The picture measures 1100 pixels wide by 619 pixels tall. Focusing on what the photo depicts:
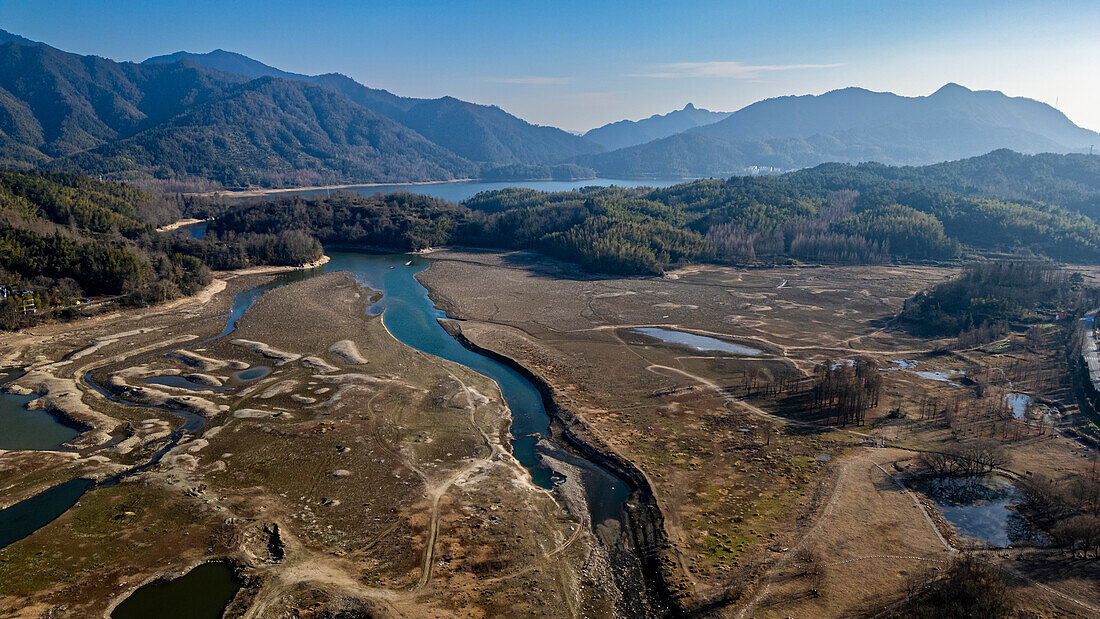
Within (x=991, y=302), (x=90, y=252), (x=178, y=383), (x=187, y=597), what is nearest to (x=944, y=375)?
(x=991, y=302)

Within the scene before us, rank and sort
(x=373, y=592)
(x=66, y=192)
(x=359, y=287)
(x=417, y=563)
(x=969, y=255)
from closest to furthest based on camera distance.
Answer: (x=373, y=592)
(x=417, y=563)
(x=359, y=287)
(x=66, y=192)
(x=969, y=255)

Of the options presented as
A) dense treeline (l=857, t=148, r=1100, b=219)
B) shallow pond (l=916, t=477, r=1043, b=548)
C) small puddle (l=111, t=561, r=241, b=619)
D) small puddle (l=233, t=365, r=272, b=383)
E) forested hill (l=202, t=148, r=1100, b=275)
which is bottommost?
shallow pond (l=916, t=477, r=1043, b=548)

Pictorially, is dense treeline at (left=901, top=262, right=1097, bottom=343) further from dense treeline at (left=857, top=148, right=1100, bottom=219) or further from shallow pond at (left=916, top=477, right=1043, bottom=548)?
dense treeline at (left=857, top=148, right=1100, bottom=219)

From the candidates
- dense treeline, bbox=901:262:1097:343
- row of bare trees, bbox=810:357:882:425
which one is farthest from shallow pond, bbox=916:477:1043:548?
dense treeline, bbox=901:262:1097:343

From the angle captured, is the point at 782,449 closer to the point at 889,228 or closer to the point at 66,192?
the point at 889,228

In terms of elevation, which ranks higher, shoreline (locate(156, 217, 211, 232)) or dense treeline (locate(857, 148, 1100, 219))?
dense treeline (locate(857, 148, 1100, 219))

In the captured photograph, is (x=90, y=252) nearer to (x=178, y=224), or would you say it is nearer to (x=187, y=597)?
(x=187, y=597)

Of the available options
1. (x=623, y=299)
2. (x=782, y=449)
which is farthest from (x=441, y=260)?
(x=782, y=449)
